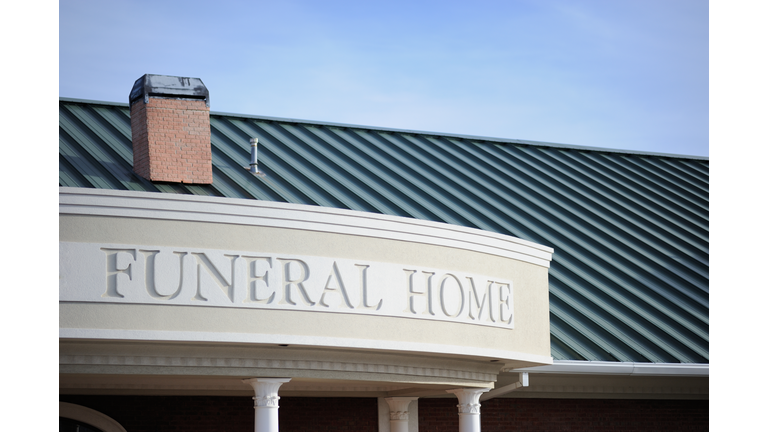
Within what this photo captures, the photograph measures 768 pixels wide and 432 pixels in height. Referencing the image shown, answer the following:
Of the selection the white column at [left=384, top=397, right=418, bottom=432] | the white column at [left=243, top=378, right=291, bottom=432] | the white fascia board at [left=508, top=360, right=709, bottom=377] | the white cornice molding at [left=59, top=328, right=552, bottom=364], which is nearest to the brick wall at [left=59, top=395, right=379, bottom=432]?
the white column at [left=384, top=397, right=418, bottom=432]

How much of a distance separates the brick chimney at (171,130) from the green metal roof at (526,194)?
27 centimetres

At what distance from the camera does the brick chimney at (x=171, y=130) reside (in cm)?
1496

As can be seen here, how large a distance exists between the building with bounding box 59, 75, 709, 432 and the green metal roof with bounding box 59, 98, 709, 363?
66 mm

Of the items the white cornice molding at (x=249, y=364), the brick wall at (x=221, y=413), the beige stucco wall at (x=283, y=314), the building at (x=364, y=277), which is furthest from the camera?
the brick wall at (x=221, y=413)

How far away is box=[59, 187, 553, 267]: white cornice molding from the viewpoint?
9719 mm

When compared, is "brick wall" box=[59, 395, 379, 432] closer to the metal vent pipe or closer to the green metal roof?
the green metal roof

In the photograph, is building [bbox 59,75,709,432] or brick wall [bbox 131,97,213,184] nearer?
building [bbox 59,75,709,432]

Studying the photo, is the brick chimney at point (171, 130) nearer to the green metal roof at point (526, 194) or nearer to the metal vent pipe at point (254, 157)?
the green metal roof at point (526, 194)

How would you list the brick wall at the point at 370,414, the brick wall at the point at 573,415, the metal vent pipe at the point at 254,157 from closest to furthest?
the brick wall at the point at 370,414 → the metal vent pipe at the point at 254,157 → the brick wall at the point at 573,415

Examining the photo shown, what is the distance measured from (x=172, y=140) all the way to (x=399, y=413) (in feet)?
20.8

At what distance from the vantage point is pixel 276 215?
10.4 meters

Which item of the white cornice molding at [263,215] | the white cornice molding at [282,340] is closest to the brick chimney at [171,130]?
the white cornice molding at [263,215]

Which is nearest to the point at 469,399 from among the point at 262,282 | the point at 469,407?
the point at 469,407

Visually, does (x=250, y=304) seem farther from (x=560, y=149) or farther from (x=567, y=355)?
(x=560, y=149)
